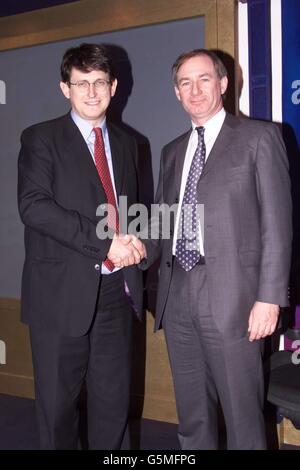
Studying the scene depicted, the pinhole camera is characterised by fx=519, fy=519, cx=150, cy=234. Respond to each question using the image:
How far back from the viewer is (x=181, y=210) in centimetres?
212

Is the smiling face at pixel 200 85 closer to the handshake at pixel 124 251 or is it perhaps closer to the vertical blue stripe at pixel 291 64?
the handshake at pixel 124 251

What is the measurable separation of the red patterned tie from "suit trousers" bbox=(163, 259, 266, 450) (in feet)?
1.10

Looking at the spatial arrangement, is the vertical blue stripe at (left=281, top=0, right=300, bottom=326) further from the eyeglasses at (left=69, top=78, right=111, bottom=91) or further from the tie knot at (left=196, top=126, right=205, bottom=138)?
the eyeglasses at (left=69, top=78, right=111, bottom=91)

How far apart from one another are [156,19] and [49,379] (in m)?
2.20

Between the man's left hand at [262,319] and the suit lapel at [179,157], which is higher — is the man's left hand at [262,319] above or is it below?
below

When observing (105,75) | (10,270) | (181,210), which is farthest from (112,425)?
(10,270)

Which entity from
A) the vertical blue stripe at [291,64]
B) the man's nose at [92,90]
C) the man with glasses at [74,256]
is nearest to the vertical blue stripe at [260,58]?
the vertical blue stripe at [291,64]

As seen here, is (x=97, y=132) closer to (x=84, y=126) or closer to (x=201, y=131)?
(x=84, y=126)

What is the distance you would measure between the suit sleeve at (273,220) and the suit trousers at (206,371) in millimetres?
229

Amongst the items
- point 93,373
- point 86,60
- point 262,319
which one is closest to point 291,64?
point 86,60

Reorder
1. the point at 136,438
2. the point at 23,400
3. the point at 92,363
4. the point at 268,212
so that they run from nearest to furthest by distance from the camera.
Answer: the point at 268,212, the point at 92,363, the point at 136,438, the point at 23,400

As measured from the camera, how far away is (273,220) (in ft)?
6.31

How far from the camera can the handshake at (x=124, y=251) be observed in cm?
211

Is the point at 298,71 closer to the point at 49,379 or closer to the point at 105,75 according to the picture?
the point at 105,75
